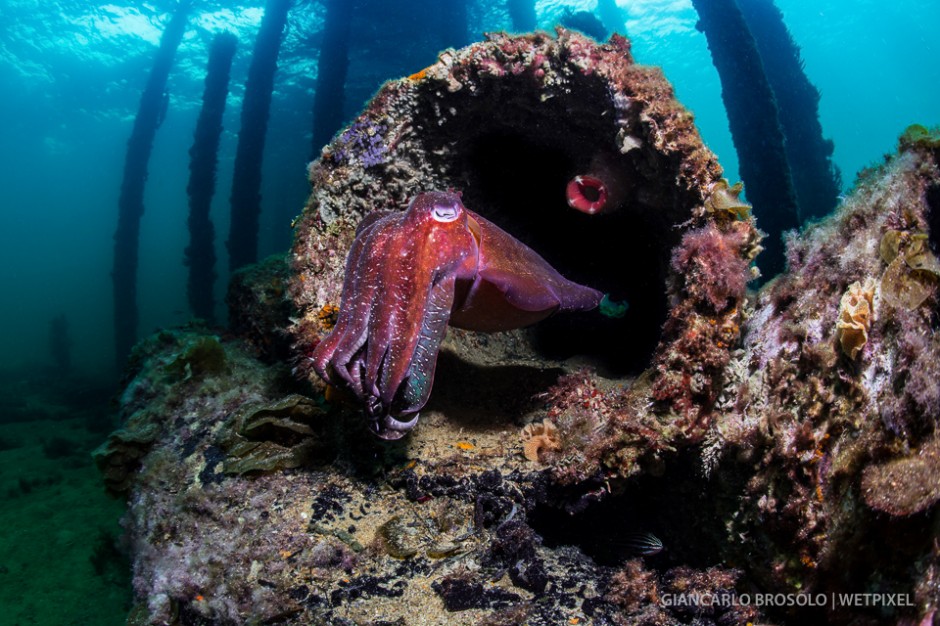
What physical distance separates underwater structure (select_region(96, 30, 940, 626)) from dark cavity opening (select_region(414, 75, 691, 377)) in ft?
0.15

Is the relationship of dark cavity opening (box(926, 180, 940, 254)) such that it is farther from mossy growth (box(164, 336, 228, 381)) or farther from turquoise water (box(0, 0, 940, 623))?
mossy growth (box(164, 336, 228, 381))

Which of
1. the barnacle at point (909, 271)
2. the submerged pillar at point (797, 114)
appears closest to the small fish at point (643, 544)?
the barnacle at point (909, 271)

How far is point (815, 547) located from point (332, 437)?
9.87 ft

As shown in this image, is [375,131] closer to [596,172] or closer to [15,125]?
[596,172]

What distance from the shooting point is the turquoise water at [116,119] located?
34.3 ft

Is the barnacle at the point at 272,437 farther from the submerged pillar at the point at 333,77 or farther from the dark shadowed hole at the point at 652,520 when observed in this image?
the submerged pillar at the point at 333,77

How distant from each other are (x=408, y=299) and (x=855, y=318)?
2294 mm

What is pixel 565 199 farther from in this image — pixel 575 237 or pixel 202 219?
pixel 202 219

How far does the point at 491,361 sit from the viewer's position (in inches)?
175

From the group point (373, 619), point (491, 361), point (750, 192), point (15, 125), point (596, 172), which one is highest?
point (15, 125)

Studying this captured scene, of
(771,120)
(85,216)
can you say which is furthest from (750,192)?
(85,216)

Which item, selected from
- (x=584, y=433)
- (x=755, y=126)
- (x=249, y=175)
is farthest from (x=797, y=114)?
(x=249, y=175)

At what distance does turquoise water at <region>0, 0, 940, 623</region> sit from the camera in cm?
1047

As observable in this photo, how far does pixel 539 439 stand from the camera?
11.0 ft
